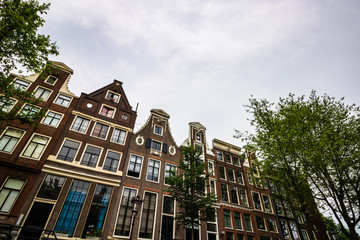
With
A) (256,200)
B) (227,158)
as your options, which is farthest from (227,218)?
(227,158)

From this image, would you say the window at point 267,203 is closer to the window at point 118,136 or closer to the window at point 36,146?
the window at point 118,136

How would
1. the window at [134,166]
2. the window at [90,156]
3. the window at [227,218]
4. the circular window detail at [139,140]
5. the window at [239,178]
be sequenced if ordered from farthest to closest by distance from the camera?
the window at [239,178] < the window at [227,218] < the circular window detail at [139,140] < the window at [134,166] < the window at [90,156]

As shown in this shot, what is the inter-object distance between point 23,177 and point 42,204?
2.98 m

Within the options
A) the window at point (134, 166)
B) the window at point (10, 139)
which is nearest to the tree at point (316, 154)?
the window at point (134, 166)

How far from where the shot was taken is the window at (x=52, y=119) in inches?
768

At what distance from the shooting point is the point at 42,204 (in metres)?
15.7

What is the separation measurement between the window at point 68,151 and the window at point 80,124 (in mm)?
1745

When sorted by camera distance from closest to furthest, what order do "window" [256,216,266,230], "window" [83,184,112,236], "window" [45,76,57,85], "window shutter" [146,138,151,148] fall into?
1. "window" [83,184,112,236]
2. "window" [45,76,57,85]
3. "window shutter" [146,138,151,148]
4. "window" [256,216,266,230]

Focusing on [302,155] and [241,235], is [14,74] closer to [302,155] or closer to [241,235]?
[302,155]

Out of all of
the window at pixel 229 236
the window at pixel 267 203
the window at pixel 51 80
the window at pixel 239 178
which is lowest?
the window at pixel 229 236

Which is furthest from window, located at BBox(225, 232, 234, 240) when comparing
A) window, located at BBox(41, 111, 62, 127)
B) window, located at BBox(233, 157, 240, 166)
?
window, located at BBox(41, 111, 62, 127)

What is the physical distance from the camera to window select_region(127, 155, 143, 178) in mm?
21603

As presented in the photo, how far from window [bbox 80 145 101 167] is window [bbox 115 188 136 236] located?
190 inches

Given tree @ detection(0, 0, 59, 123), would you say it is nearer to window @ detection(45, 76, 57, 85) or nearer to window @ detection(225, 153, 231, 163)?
window @ detection(45, 76, 57, 85)
